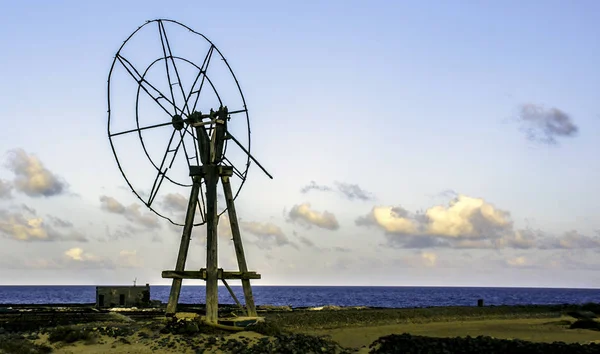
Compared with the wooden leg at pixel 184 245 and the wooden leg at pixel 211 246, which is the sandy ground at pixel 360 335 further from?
the wooden leg at pixel 184 245

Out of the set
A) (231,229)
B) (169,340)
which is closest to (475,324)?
(231,229)

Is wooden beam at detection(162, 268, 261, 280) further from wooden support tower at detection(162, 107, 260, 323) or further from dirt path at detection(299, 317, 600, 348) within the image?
dirt path at detection(299, 317, 600, 348)

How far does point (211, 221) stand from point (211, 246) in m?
0.94

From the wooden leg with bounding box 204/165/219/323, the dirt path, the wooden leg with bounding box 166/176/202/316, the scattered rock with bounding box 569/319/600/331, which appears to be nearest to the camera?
the wooden leg with bounding box 204/165/219/323

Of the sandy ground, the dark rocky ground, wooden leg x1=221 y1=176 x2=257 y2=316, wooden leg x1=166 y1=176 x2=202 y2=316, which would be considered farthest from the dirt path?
wooden leg x1=166 y1=176 x2=202 y2=316

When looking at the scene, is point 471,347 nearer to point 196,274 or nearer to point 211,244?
point 211,244

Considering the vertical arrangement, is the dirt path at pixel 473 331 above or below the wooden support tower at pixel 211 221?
below

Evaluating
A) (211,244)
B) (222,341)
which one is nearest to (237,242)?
(211,244)

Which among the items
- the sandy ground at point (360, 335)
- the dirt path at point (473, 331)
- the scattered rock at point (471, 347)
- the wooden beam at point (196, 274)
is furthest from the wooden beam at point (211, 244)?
the scattered rock at point (471, 347)

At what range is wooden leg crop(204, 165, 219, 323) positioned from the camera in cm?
2711

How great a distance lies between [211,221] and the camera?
90.9 ft

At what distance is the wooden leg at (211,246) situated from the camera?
2711 cm

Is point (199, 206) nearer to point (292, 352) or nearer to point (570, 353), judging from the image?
point (292, 352)

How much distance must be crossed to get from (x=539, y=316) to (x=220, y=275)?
96.8 ft
